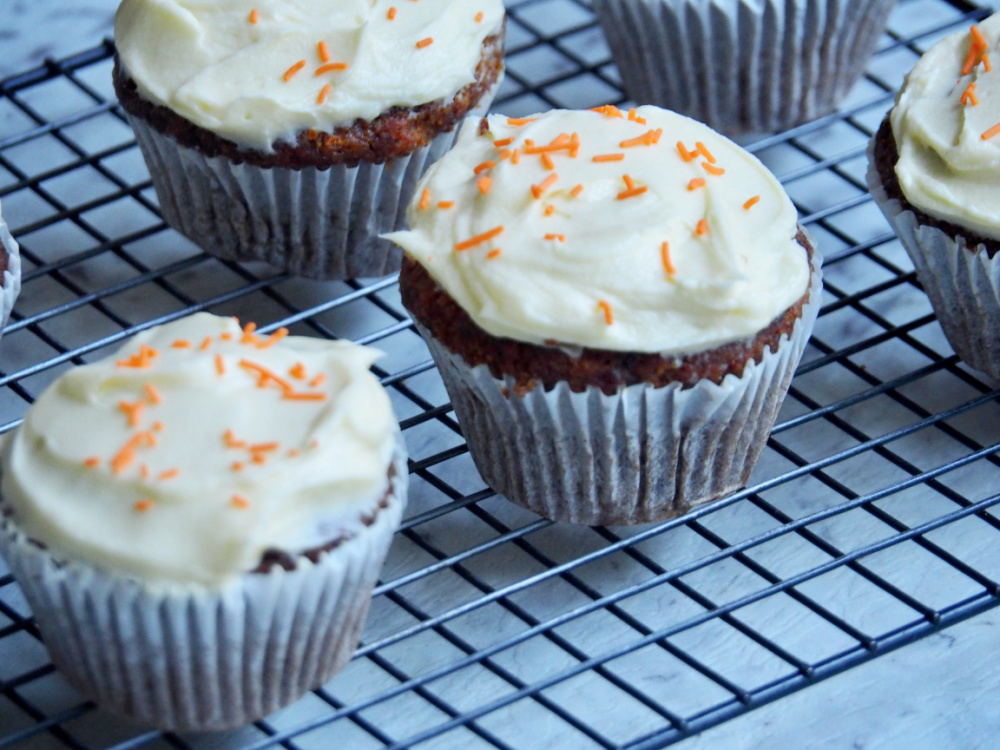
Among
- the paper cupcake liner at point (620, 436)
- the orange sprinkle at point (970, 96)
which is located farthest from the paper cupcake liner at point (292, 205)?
the orange sprinkle at point (970, 96)

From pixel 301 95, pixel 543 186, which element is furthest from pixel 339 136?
pixel 543 186

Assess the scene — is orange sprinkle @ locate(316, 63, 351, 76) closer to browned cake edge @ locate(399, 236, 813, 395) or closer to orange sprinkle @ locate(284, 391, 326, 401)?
browned cake edge @ locate(399, 236, 813, 395)

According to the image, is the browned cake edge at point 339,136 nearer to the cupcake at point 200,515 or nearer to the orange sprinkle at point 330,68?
the orange sprinkle at point 330,68

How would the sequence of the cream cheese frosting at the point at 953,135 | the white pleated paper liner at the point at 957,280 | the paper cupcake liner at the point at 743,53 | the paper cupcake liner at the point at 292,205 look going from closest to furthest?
the cream cheese frosting at the point at 953,135, the white pleated paper liner at the point at 957,280, the paper cupcake liner at the point at 292,205, the paper cupcake liner at the point at 743,53

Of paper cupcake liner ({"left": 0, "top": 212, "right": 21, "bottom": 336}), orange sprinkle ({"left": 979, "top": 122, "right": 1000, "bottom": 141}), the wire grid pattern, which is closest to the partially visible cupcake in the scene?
paper cupcake liner ({"left": 0, "top": 212, "right": 21, "bottom": 336})

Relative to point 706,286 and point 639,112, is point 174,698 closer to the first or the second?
point 706,286
